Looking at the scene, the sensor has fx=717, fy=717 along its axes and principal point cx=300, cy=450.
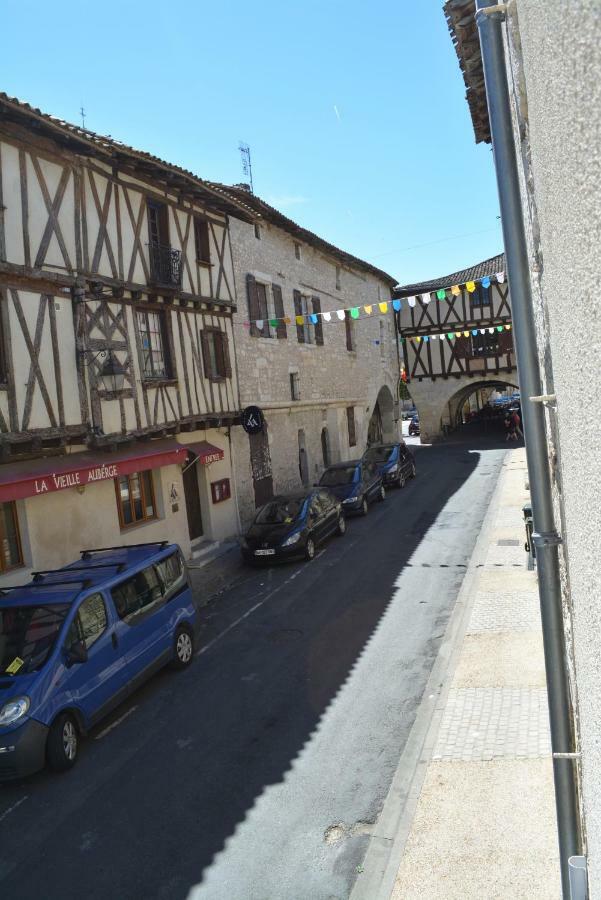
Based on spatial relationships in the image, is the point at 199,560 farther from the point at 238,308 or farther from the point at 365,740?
the point at 365,740

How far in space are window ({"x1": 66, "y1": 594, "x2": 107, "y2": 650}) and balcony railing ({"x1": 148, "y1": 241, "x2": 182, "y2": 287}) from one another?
8390 millimetres

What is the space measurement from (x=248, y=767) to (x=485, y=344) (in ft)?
110

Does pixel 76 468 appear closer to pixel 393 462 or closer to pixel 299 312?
pixel 299 312

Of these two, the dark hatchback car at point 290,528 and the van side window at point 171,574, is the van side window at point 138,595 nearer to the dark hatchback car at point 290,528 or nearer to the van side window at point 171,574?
the van side window at point 171,574

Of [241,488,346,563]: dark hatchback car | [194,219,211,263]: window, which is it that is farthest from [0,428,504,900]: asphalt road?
[194,219,211,263]: window

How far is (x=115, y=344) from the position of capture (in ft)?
44.7

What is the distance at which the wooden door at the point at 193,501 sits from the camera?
16953 millimetres

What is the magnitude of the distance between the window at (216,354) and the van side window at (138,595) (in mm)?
8572

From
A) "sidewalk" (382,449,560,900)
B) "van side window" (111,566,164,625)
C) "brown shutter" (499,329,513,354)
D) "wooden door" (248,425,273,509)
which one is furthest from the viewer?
"brown shutter" (499,329,513,354)

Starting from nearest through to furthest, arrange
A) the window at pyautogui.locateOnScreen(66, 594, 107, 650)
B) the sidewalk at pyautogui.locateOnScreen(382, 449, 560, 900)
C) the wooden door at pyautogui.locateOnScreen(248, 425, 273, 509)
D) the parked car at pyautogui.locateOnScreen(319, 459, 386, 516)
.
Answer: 1. the sidewalk at pyautogui.locateOnScreen(382, 449, 560, 900)
2. the window at pyautogui.locateOnScreen(66, 594, 107, 650)
3. the parked car at pyautogui.locateOnScreen(319, 459, 386, 516)
4. the wooden door at pyautogui.locateOnScreen(248, 425, 273, 509)

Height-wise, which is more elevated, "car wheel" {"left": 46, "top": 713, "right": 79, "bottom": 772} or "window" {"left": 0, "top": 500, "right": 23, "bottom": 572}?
"window" {"left": 0, "top": 500, "right": 23, "bottom": 572}

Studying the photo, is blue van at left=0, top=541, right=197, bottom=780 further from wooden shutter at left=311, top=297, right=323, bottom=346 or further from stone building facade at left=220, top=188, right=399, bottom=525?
wooden shutter at left=311, top=297, right=323, bottom=346

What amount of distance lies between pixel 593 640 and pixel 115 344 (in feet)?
41.9

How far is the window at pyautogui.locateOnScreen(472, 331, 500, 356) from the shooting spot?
37.6 metres
